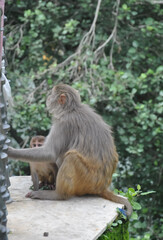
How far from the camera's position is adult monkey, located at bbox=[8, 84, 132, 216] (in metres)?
4.31

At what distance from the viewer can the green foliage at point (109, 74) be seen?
19.9 feet

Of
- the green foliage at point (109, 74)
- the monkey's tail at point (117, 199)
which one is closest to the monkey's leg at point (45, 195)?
the monkey's tail at point (117, 199)

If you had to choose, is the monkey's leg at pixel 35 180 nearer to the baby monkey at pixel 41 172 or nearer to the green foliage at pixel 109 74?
the baby monkey at pixel 41 172

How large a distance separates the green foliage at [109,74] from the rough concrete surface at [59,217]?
1852 mm

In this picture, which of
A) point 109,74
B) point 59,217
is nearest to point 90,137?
point 59,217

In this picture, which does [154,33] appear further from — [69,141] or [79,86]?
[69,141]

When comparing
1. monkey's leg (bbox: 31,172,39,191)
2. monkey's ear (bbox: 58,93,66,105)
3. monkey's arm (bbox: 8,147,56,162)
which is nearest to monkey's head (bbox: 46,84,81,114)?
monkey's ear (bbox: 58,93,66,105)

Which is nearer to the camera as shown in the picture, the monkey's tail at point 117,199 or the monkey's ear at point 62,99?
→ the monkey's tail at point 117,199

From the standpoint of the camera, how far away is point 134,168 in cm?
680

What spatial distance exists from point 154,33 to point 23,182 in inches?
114

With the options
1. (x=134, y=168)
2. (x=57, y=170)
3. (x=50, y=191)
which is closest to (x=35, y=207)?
(x=50, y=191)

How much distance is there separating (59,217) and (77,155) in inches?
27.5

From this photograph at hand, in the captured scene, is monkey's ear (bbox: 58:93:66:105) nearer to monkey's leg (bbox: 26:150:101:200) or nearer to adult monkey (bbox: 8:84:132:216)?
adult monkey (bbox: 8:84:132:216)

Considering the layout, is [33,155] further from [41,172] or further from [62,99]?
[62,99]
